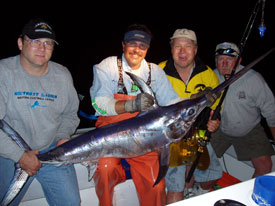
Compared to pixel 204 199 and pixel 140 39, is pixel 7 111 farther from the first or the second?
pixel 204 199

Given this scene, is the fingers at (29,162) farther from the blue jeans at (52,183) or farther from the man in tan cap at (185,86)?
the man in tan cap at (185,86)

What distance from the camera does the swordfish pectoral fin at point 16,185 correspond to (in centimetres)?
174

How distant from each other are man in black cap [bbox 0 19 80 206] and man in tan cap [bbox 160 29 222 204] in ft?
4.01

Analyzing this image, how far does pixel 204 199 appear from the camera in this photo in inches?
46.0

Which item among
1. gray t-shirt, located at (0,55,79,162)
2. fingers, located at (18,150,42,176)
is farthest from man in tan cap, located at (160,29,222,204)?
fingers, located at (18,150,42,176)

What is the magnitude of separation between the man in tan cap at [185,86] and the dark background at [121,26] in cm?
1167

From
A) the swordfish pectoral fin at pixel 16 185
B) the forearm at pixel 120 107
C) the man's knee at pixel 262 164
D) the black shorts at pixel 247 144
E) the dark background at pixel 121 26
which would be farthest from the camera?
the dark background at pixel 121 26

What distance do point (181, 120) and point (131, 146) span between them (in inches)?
20.6

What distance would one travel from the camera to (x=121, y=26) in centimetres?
3281

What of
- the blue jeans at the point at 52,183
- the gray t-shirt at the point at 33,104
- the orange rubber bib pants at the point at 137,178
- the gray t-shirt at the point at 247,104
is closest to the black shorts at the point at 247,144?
the gray t-shirt at the point at 247,104

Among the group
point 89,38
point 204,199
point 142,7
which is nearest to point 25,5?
point 89,38

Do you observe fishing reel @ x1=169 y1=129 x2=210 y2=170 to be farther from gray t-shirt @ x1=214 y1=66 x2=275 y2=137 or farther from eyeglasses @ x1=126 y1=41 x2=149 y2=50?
eyeglasses @ x1=126 y1=41 x2=149 y2=50

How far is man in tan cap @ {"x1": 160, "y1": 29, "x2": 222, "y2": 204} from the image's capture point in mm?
2486

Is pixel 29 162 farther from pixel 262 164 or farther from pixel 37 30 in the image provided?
pixel 262 164
